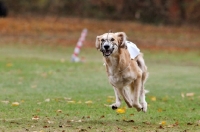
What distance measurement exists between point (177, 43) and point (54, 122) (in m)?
24.7

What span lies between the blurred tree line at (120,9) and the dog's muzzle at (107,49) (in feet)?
103

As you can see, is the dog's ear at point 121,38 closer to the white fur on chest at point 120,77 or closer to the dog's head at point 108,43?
the dog's head at point 108,43

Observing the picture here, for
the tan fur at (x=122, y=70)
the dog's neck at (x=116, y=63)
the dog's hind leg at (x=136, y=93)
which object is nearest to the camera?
the tan fur at (x=122, y=70)

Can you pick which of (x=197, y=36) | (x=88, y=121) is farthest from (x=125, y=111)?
(x=197, y=36)

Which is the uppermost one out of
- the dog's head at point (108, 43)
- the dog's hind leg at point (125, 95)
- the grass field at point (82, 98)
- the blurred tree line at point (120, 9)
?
the blurred tree line at point (120, 9)

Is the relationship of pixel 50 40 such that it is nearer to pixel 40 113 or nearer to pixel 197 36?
pixel 197 36

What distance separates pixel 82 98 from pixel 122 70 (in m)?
3.57

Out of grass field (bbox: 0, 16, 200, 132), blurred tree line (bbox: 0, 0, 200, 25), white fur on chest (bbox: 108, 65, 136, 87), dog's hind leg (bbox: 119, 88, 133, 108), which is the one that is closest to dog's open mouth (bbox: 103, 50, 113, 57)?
white fur on chest (bbox: 108, 65, 136, 87)

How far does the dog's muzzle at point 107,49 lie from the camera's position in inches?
364

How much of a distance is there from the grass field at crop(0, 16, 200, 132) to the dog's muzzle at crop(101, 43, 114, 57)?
1.17 m

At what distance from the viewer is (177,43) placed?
33594 millimetres

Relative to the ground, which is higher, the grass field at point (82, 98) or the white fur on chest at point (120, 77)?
the white fur on chest at point (120, 77)

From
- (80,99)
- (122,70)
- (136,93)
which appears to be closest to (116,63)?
(122,70)

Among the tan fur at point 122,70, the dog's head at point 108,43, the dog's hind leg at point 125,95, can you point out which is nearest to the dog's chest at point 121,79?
the tan fur at point 122,70
